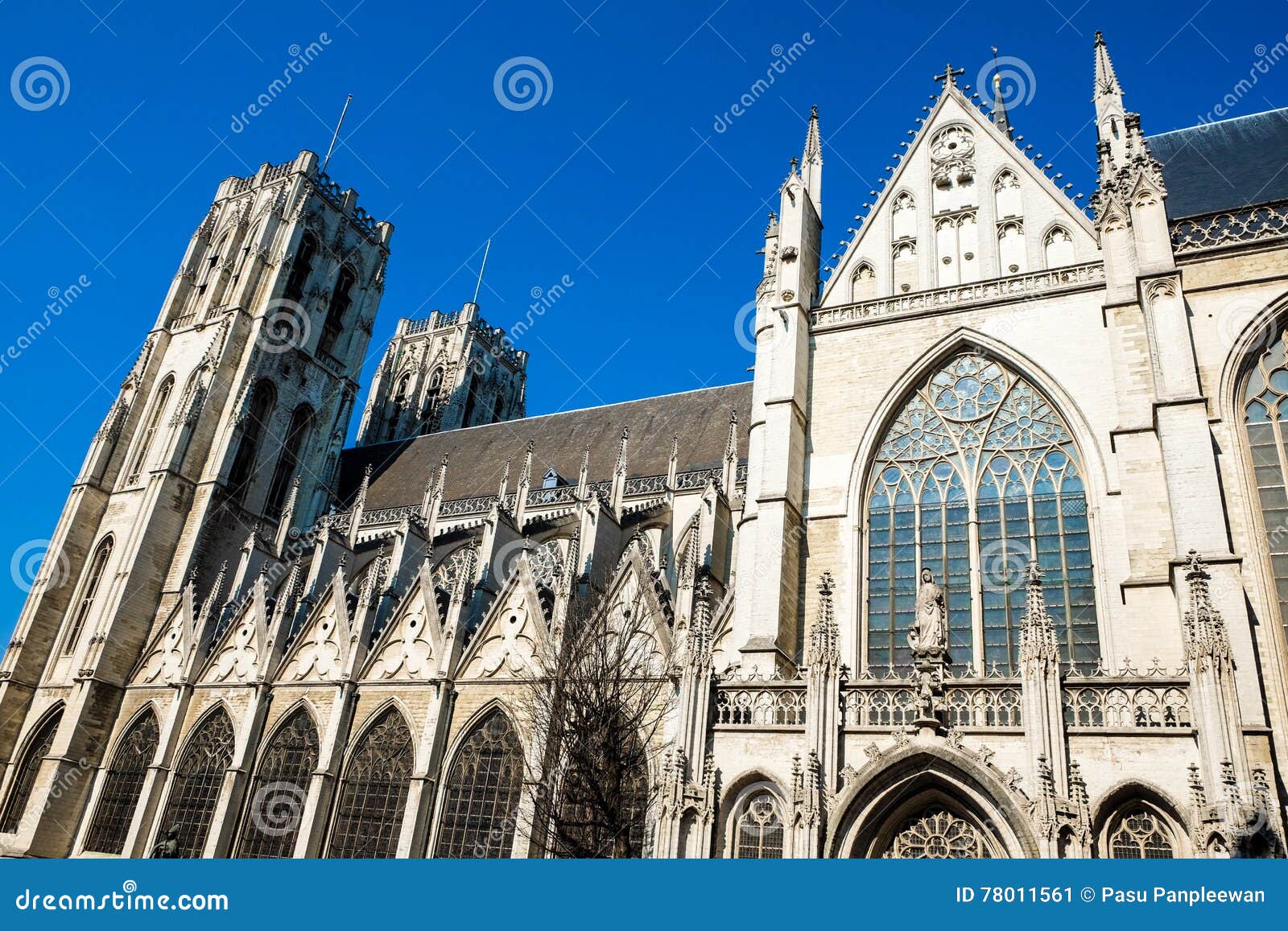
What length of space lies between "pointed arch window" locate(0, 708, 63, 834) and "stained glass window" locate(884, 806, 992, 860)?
Answer: 23.4m

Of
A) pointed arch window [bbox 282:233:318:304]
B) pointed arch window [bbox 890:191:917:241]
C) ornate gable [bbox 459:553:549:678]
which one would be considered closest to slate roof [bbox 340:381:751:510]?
pointed arch window [bbox 282:233:318:304]

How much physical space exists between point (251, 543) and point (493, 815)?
13.2m

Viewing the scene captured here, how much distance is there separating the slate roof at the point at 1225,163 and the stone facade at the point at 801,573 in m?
0.33

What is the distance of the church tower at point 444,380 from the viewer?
42.3m

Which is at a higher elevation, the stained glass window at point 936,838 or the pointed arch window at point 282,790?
the pointed arch window at point 282,790

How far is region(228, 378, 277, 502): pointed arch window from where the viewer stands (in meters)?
31.0

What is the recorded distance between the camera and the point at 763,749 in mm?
11469

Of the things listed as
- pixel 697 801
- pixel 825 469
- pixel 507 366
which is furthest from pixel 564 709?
pixel 507 366

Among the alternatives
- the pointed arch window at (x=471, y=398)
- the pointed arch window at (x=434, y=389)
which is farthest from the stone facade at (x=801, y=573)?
the pointed arch window at (x=434, y=389)

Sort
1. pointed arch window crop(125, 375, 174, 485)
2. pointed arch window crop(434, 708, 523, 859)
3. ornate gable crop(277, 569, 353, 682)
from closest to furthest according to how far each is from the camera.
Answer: pointed arch window crop(434, 708, 523, 859) → ornate gable crop(277, 569, 353, 682) → pointed arch window crop(125, 375, 174, 485)

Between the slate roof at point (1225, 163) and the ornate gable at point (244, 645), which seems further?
the ornate gable at point (244, 645)

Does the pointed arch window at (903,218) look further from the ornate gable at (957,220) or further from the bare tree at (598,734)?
the bare tree at (598,734)

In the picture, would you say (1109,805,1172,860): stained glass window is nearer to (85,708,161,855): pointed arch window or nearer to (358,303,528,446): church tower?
(85,708,161,855): pointed arch window

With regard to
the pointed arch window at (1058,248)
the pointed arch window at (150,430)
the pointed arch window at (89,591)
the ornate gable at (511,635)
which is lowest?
the ornate gable at (511,635)
